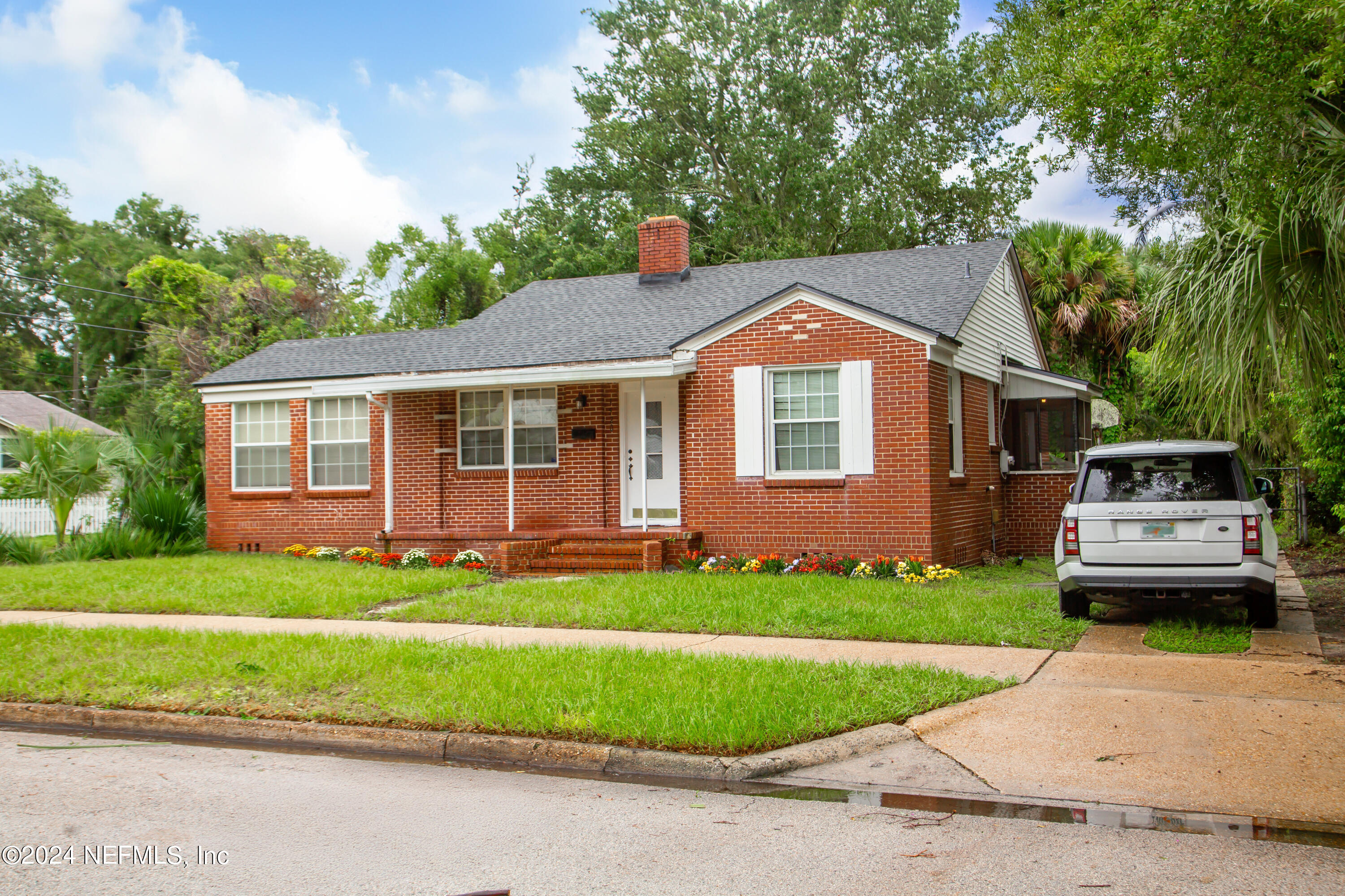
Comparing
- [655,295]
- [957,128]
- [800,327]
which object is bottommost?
[800,327]

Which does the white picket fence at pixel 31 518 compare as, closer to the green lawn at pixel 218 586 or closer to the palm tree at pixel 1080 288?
the green lawn at pixel 218 586

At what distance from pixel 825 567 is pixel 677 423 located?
343cm

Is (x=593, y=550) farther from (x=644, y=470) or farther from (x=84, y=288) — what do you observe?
(x=84, y=288)

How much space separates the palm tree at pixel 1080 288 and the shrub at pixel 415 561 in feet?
52.0

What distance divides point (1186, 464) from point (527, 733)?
652 cm

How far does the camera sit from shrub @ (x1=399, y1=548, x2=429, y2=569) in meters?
15.5

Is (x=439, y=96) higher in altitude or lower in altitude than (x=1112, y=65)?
higher

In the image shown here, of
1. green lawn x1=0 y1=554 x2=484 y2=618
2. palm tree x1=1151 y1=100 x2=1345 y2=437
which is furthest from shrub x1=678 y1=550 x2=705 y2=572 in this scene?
palm tree x1=1151 y1=100 x2=1345 y2=437

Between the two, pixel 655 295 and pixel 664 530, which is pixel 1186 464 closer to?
pixel 664 530

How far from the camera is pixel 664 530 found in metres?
14.8

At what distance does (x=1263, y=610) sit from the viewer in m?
8.85

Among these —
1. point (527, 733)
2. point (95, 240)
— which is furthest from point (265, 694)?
point (95, 240)

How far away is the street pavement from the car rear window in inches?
197

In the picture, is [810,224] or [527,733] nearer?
[527,733]
